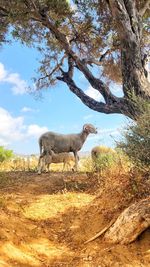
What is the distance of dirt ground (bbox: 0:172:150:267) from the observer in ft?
22.0

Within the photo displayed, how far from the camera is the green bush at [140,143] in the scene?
796cm

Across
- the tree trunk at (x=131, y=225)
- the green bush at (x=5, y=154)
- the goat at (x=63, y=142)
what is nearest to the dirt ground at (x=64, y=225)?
the tree trunk at (x=131, y=225)

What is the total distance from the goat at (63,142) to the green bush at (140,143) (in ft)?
20.5

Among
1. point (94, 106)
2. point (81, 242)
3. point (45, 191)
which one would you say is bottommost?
point (81, 242)

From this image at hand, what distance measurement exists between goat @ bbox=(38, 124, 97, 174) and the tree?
1325mm

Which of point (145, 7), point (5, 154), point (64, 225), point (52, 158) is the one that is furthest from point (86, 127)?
point (64, 225)

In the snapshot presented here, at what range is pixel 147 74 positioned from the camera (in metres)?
14.1

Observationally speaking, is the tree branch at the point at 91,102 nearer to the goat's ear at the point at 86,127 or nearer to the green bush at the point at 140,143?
the goat's ear at the point at 86,127

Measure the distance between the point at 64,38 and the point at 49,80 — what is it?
392 centimetres

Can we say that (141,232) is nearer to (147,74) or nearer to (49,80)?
(147,74)

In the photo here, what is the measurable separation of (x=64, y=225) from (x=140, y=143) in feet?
7.50

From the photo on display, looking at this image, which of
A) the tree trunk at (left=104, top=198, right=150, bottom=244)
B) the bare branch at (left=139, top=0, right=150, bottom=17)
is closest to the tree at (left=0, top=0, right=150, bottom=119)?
the bare branch at (left=139, top=0, right=150, bottom=17)

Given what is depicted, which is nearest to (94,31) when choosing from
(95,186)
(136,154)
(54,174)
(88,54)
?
(88,54)

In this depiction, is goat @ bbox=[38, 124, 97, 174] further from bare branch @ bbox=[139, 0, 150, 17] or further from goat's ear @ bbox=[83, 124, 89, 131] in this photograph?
bare branch @ bbox=[139, 0, 150, 17]
